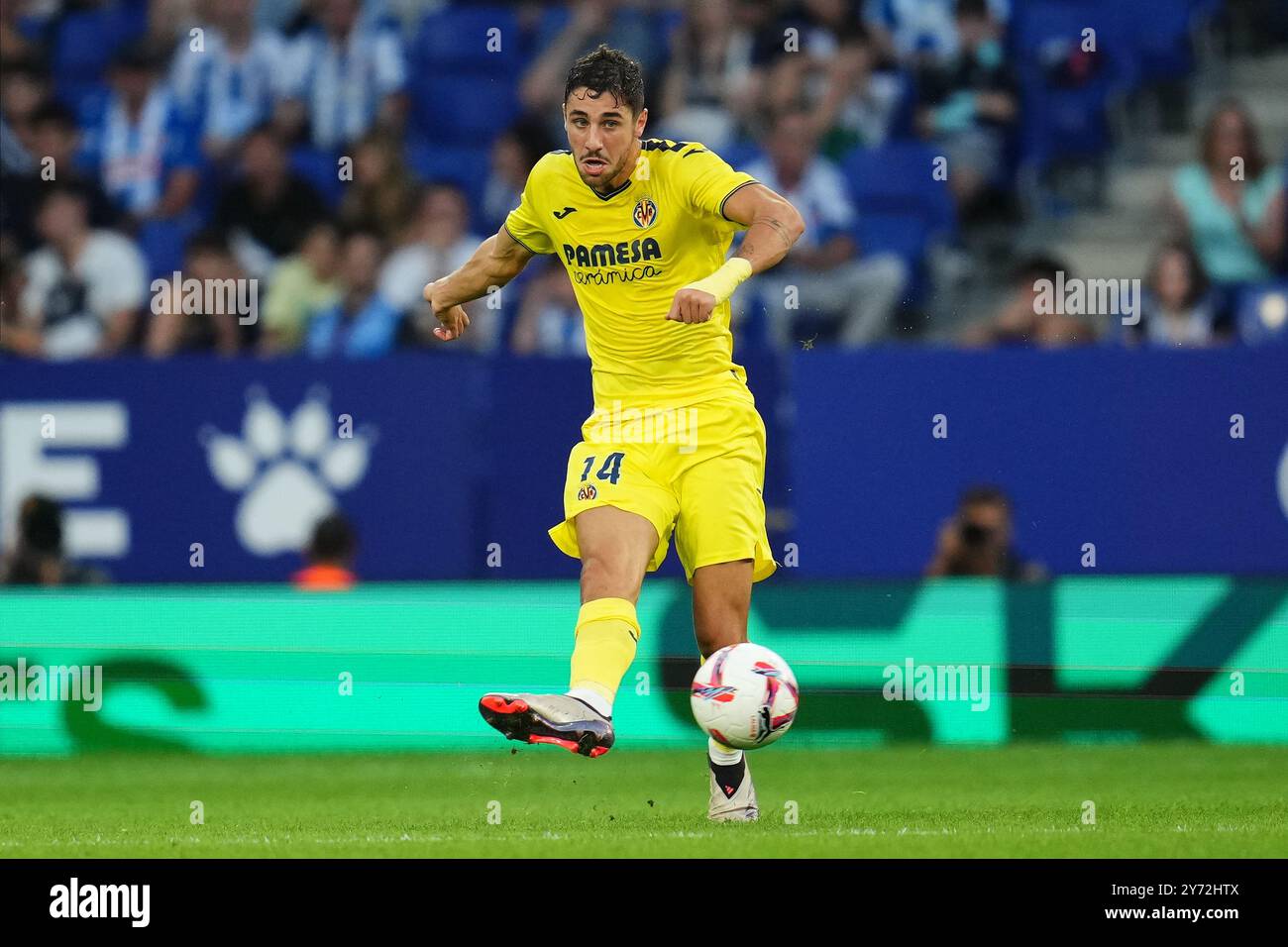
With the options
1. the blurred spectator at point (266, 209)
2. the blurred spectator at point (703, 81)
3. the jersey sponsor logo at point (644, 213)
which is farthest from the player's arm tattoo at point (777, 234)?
the blurred spectator at point (266, 209)

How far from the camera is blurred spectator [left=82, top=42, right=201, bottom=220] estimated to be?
15.1m

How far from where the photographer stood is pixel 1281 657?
10398 mm

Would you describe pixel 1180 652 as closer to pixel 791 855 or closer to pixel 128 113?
pixel 791 855

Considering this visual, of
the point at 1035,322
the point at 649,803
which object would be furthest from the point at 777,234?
the point at 1035,322

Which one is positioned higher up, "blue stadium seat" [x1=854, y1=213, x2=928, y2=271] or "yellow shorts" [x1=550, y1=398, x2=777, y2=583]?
"blue stadium seat" [x1=854, y1=213, x2=928, y2=271]

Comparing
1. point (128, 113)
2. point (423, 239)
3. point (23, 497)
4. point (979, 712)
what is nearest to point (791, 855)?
point (979, 712)

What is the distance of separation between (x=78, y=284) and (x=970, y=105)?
5491 mm

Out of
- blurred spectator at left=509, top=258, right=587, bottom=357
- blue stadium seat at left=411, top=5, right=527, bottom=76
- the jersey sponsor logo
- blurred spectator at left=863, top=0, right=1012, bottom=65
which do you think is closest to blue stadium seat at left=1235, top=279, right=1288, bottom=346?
blurred spectator at left=863, top=0, right=1012, bottom=65

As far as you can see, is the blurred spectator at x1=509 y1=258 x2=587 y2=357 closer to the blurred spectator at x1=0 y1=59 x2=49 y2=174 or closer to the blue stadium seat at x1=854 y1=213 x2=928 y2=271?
the blue stadium seat at x1=854 y1=213 x2=928 y2=271

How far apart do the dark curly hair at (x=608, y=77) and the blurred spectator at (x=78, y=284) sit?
685 centimetres

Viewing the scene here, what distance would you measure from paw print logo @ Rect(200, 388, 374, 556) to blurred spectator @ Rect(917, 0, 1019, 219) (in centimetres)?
430

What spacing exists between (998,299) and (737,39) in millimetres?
2386

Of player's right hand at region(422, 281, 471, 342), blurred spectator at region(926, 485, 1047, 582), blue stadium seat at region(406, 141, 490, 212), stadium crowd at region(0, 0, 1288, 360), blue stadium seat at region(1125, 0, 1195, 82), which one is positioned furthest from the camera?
blue stadium seat at region(1125, 0, 1195, 82)

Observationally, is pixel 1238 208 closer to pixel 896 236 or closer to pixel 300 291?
pixel 896 236
